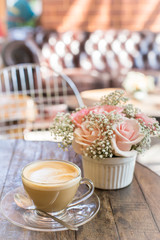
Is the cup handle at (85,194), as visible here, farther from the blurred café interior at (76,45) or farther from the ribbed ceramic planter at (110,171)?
the blurred café interior at (76,45)

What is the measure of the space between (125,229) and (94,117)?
0.96ft

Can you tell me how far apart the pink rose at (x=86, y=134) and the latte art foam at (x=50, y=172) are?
73 millimetres

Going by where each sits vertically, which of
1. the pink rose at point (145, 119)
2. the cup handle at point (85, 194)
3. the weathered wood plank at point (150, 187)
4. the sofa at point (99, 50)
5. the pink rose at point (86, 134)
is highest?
the pink rose at point (145, 119)

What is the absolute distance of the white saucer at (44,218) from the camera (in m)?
0.68

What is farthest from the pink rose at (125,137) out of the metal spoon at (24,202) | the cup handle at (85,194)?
the metal spoon at (24,202)

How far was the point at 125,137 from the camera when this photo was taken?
790 mm

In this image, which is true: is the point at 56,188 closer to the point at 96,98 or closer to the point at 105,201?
the point at 105,201

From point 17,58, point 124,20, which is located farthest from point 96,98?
point 124,20

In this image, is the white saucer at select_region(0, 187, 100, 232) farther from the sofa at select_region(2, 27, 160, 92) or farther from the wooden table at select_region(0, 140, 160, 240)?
the sofa at select_region(2, 27, 160, 92)

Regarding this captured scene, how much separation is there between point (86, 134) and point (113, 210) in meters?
0.21

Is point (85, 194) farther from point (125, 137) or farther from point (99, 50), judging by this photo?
point (99, 50)

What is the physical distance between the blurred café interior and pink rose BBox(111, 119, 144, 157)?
2229 mm

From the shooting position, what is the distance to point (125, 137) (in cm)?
79

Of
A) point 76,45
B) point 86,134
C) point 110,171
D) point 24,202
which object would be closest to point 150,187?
point 110,171
